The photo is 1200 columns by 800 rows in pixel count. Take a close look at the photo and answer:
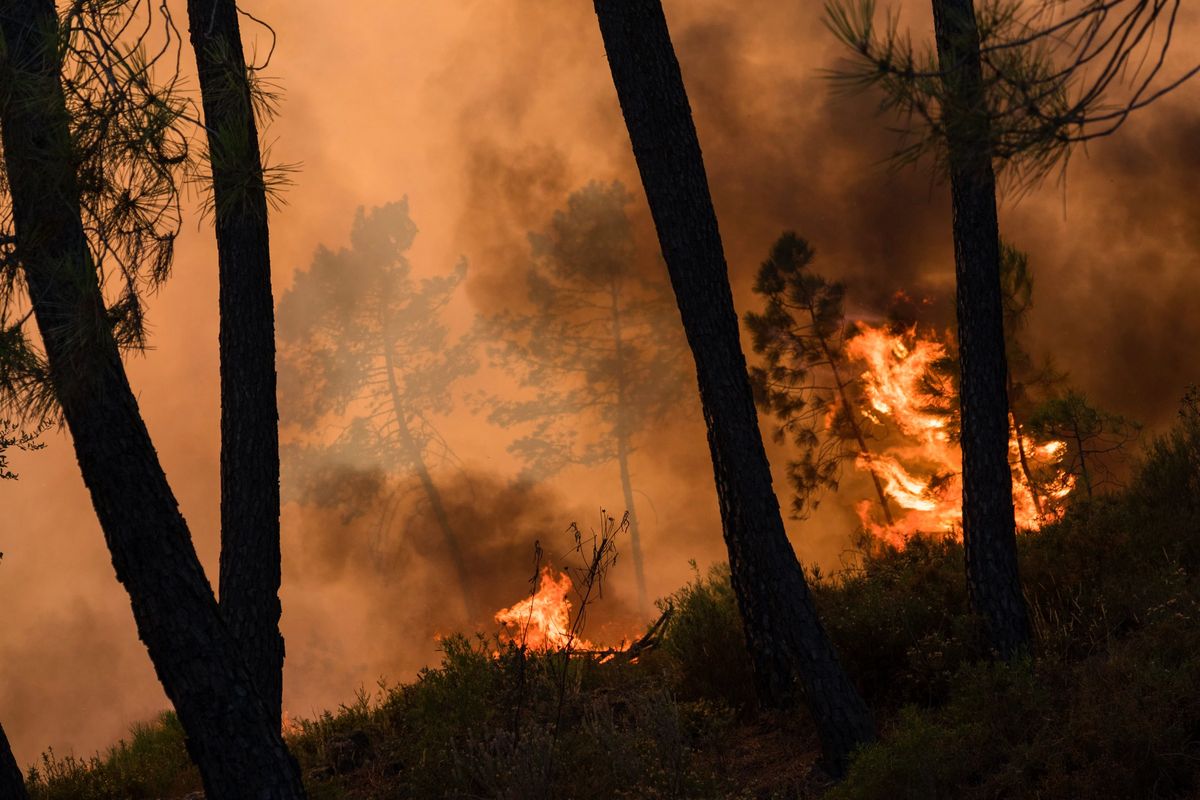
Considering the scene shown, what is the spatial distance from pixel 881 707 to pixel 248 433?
13.3 feet

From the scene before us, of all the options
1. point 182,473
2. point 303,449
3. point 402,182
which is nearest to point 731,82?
point 402,182

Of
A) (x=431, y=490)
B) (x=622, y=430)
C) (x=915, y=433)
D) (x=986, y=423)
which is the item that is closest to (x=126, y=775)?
(x=986, y=423)

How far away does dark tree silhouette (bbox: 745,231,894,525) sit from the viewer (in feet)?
50.2

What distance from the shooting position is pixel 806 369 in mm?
15664

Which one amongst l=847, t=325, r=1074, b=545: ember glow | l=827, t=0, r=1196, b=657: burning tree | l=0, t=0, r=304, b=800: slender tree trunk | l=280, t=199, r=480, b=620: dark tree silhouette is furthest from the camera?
l=280, t=199, r=480, b=620: dark tree silhouette

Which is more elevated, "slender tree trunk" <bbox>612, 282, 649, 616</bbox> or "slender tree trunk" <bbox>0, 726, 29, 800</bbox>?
"slender tree trunk" <bbox>612, 282, 649, 616</bbox>

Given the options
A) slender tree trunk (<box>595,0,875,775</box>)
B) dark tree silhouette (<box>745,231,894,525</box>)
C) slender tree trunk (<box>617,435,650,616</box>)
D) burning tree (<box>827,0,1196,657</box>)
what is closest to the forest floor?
slender tree trunk (<box>595,0,875,775</box>)

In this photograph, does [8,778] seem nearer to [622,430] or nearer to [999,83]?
[999,83]

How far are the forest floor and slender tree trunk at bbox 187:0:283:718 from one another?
116 centimetres

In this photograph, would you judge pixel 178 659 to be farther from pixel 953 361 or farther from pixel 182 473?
pixel 182 473

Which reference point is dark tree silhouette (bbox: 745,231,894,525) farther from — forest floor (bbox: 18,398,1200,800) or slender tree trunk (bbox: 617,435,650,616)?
forest floor (bbox: 18,398,1200,800)

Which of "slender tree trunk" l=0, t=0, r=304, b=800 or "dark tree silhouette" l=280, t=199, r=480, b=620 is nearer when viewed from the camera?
"slender tree trunk" l=0, t=0, r=304, b=800

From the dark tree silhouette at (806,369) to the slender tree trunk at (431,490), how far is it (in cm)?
733

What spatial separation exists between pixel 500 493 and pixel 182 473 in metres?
6.66
